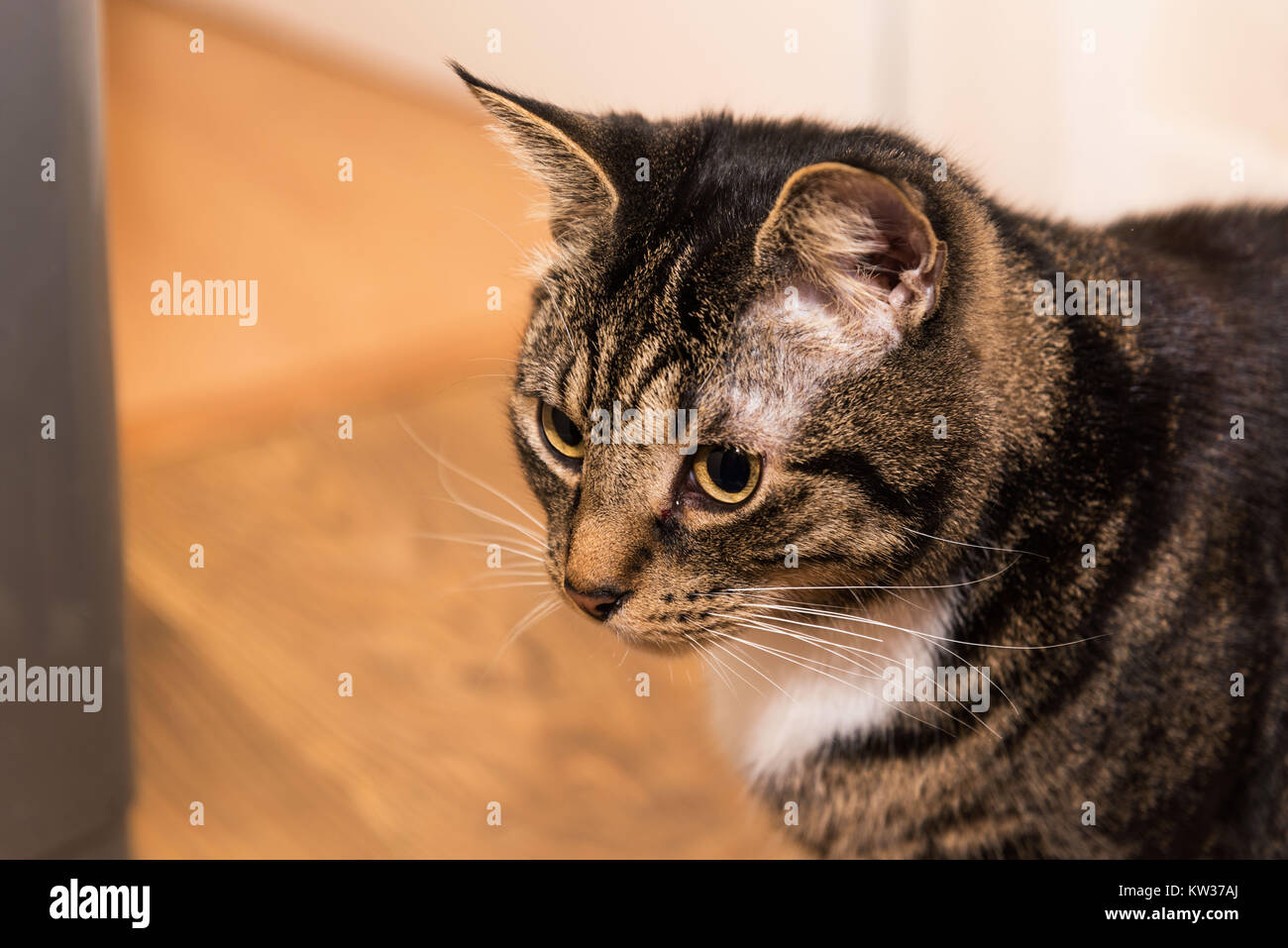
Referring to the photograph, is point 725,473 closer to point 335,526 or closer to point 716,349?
point 716,349

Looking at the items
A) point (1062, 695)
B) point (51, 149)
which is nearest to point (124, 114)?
point (51, 149)

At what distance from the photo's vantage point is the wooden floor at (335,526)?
1010 mm

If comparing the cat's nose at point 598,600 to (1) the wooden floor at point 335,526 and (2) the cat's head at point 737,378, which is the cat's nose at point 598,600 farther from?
(1) the wooden floor at point 335,526

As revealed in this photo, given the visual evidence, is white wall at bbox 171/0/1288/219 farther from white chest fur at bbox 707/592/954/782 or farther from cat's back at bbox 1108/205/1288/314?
white chest fur at bbox 707/592/954/782

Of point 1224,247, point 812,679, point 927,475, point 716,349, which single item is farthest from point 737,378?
point 1224,247

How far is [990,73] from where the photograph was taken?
90cm

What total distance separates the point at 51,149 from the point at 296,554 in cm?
63

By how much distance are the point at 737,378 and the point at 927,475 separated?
132mm

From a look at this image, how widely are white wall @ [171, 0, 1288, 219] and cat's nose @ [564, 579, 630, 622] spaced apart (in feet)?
1.25

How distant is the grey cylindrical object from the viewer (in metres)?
0.70

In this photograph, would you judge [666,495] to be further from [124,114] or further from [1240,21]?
[124,114]

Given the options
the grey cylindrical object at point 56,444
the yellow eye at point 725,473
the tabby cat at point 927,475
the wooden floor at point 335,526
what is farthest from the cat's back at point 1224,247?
the grey cylindrical object at point 56,444

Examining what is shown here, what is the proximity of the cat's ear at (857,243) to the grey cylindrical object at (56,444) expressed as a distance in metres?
0.47
